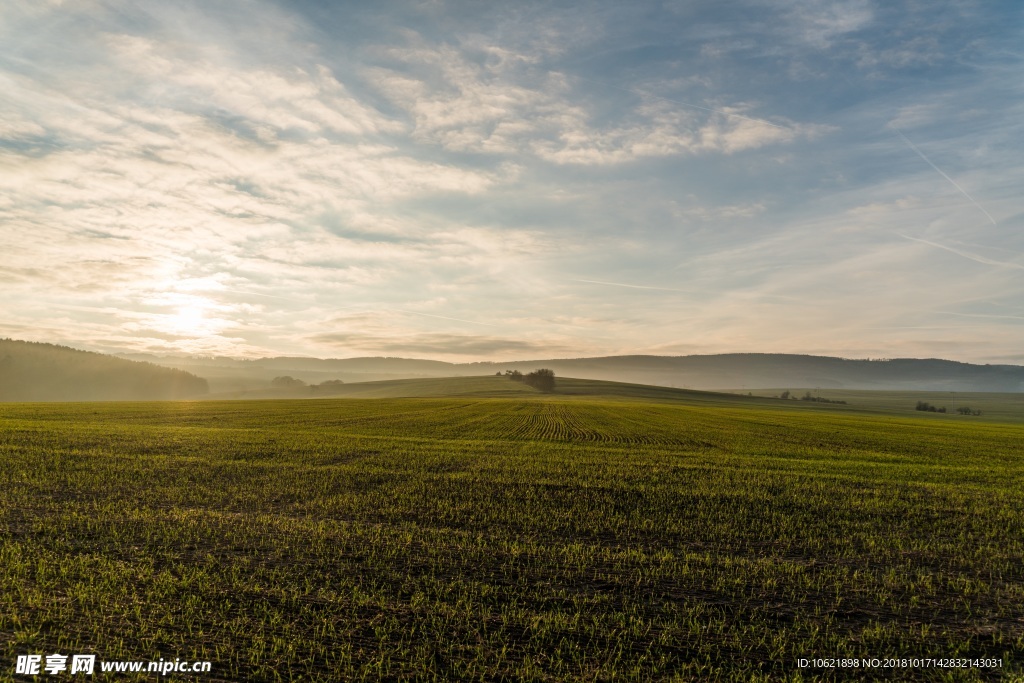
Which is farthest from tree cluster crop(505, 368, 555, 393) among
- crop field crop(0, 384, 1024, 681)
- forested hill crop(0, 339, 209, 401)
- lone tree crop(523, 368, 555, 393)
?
forested hill crop(0, 339, 209, 401)

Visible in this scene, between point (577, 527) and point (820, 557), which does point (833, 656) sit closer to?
point (820, 557)

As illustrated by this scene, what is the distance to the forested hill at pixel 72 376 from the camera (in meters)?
176

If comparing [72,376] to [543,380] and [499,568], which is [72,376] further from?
[499,568]

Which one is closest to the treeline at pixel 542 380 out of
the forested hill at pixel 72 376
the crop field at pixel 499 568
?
the crop field at pixel 499 568

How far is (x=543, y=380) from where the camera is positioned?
158500mm

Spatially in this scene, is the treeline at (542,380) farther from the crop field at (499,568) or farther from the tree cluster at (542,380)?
the crop field at (499,568)

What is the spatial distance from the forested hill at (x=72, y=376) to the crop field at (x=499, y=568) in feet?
645

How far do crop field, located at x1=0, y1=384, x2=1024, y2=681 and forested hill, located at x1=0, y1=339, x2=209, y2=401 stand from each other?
19658 cm

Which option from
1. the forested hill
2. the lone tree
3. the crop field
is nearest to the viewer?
the crop field

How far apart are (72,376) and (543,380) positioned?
166451 mm

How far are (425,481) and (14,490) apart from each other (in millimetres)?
14506

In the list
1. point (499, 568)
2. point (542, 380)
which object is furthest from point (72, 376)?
point (499, 568)

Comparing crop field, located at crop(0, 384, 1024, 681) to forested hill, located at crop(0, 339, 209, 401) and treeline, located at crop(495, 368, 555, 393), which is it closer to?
treeline, located at crop(495, 368, 555, 393)

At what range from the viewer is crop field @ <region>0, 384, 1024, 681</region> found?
8.22 metres
